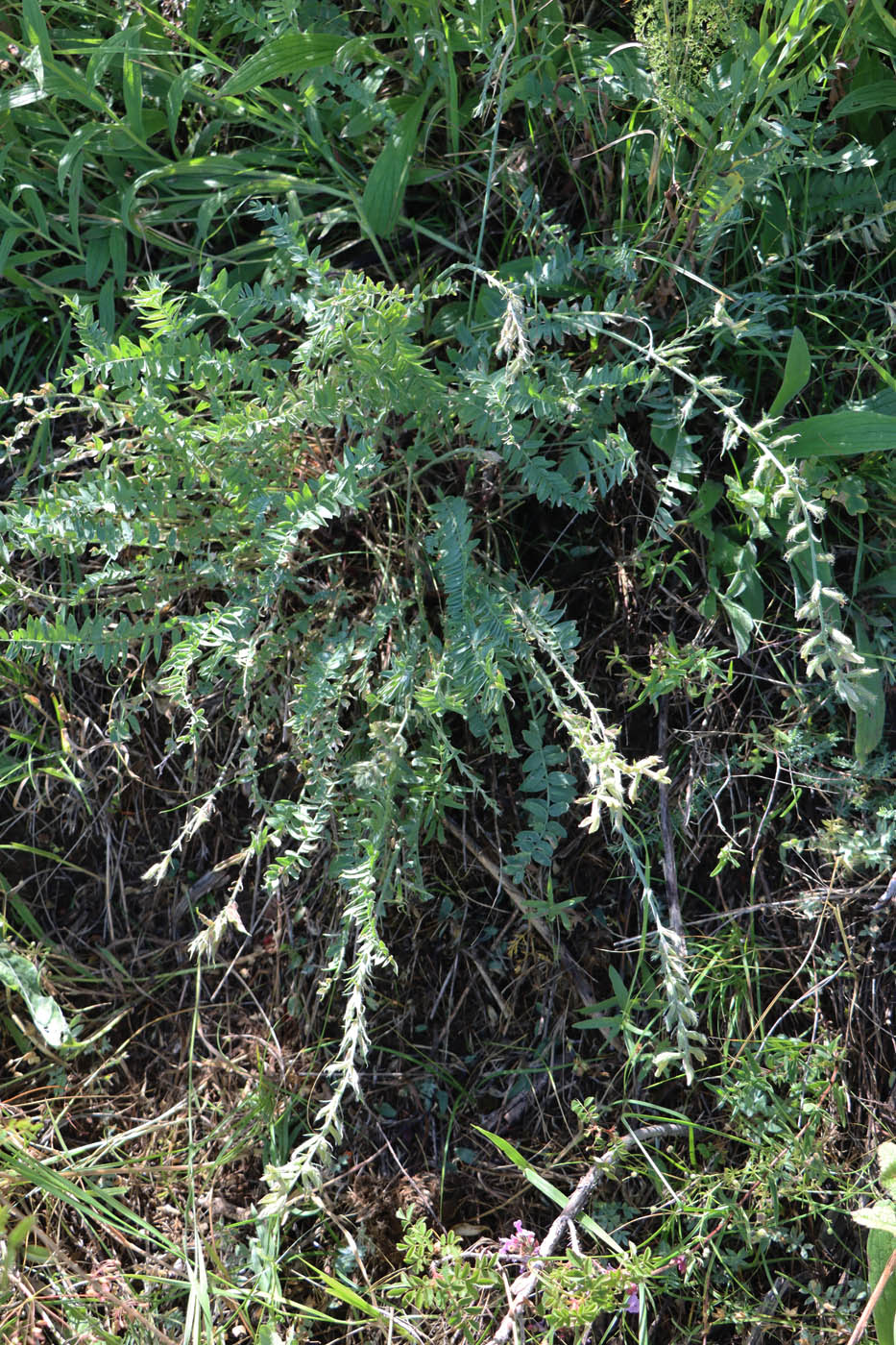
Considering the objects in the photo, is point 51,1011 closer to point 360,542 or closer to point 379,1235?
point 379,1235

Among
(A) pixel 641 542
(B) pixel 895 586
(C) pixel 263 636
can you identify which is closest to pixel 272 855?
(C) pixel 263 636

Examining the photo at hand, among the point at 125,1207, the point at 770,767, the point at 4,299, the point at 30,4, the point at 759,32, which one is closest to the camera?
the point at 759,32

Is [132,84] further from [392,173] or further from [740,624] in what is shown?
[740,624]

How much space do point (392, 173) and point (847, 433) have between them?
3.27 ft

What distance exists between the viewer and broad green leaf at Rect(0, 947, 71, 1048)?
2203mm

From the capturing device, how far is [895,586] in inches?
76.7

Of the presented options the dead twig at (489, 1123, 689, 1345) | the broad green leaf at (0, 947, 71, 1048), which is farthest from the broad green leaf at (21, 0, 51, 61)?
the dead twig at (489, 1123, 689, 1345)

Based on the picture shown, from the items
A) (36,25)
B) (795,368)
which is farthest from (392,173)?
(795,368)

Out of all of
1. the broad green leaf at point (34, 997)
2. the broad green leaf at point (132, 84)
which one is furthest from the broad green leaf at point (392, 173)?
the broad green leaf at point (34, 997)

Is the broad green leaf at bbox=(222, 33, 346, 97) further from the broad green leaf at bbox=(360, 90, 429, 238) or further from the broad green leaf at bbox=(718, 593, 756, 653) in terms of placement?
the broad green leaf at bbox=(718, 593, 756, 653)

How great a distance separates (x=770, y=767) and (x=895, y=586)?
1.35 feet

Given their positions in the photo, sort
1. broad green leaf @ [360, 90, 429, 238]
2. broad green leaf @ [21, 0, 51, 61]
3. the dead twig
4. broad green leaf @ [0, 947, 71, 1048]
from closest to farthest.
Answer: the dead twig → broad green leaf @ [21, 0, 51, 61] → broad green leaf @ [360, 90, 429, 238] → broad green leaf @ [0, 947, 71, 1048]

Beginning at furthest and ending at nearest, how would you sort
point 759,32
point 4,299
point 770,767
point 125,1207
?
point 4,299
point 125,1207
point 770,767
point 759,32

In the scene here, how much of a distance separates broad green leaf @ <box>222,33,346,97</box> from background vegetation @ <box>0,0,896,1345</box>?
0.01m
